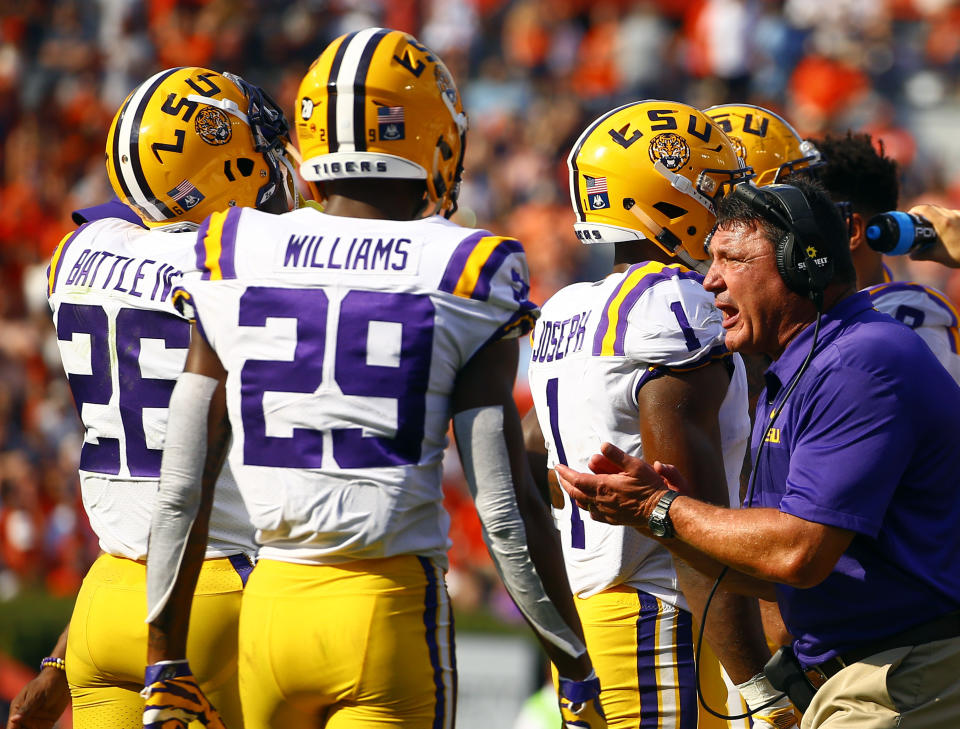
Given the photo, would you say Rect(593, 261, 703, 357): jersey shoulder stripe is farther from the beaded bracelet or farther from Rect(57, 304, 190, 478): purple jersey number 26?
the beaded bracelet

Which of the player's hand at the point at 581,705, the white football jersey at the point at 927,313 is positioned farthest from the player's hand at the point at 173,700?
the white football jersey at the point at 927,313

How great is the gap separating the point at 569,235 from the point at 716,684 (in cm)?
855

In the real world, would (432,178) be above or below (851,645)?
above

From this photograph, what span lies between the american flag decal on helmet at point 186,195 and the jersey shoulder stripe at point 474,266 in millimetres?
1353

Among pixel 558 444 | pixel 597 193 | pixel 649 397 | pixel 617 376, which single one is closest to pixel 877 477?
pixel 649 397

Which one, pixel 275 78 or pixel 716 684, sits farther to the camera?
pixel 275 78

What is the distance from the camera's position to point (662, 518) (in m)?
Answer: 3.06

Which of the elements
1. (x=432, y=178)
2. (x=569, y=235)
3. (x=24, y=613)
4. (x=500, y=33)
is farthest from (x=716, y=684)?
(x=500, y=33)

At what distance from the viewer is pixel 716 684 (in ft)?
12.1

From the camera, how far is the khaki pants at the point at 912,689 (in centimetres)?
299

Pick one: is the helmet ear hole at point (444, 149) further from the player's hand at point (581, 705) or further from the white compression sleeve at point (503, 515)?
the player's hand at point (581, 705)

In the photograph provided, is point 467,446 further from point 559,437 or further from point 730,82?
point 730,82

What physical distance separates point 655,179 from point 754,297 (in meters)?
0.86

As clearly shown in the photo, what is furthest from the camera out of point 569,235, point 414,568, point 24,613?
point 569,235
